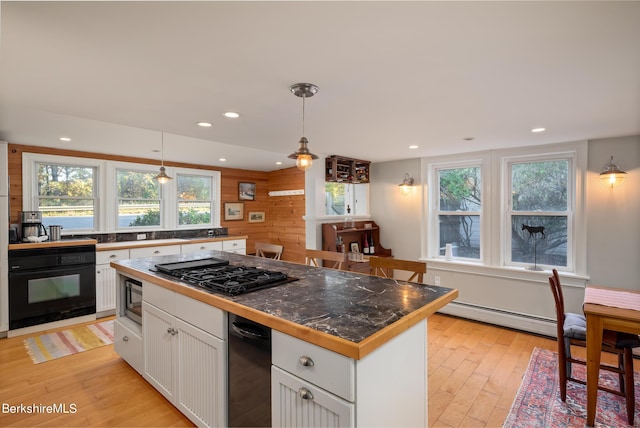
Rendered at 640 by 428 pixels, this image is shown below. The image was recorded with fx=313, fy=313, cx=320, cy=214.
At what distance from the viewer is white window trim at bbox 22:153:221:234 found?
13.1ft

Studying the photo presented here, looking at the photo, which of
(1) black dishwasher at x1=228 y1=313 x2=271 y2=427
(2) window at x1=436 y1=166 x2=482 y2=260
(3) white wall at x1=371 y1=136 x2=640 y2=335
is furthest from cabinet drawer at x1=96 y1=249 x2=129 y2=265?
(2) window at x1=436 y1=166 x2=482 y2=260

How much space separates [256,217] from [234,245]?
1.03 m

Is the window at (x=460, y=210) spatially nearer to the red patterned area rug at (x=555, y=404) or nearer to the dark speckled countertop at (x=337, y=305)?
the red patterned area rug at (x=555, y=404)

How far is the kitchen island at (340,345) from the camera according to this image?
3.92ft

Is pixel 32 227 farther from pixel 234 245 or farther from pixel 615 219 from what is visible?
pixel 615 219

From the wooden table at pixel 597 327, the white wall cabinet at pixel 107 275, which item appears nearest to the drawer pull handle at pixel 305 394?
the wooden table at pixel 597 327

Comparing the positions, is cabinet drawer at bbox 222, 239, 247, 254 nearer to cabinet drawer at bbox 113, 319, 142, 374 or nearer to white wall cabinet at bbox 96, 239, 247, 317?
white wall cabinet at bbox 96, 239, 247, 317

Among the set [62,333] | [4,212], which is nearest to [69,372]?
[62,333]

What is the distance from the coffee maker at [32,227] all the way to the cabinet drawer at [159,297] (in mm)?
2458

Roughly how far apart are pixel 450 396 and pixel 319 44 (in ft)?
8.55

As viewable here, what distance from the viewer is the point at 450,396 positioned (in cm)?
242

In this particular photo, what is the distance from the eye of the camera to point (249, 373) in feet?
5.30

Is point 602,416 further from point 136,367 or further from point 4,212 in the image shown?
point 4,212

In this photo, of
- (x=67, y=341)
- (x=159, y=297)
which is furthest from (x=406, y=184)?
(x=67, y=341)
